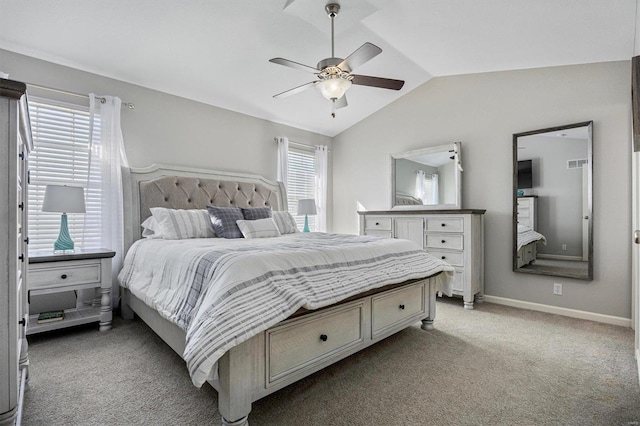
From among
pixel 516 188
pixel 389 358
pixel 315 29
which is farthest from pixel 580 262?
pixel 315 29

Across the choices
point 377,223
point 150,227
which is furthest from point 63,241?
point 377,223

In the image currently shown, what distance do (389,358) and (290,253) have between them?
43.4 inches

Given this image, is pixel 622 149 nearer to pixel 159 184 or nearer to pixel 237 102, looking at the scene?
pixel 237 102

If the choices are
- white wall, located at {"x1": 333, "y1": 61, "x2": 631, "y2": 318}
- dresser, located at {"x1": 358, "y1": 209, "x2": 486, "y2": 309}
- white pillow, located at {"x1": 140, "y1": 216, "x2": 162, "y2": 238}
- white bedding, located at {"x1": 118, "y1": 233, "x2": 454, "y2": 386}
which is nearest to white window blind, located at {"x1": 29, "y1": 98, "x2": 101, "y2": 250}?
white pillow, located at {"x1": 140, "y1": 216, "x2": 162, "y2": 238}

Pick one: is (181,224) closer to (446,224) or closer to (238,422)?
(238,422)

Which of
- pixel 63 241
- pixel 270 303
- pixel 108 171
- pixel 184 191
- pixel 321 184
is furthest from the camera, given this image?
pixel 321 184

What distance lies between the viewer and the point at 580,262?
323 centimetres

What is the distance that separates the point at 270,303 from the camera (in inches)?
61.6

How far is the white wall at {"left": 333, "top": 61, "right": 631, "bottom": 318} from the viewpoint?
120 inches

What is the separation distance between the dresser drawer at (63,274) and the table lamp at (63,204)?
24cm

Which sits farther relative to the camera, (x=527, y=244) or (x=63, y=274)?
(x=527, y=244)

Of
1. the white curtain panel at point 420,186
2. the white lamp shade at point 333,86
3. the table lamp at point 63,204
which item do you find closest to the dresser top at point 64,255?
the table lamp at point 63,204

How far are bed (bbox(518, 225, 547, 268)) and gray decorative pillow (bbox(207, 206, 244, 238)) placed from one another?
311cm

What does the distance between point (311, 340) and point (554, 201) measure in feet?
10.2
